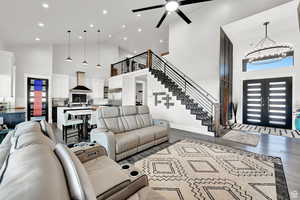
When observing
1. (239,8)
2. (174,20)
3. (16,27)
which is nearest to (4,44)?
(16,27)

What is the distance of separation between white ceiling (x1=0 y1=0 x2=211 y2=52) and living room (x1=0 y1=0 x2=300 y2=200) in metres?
0.05

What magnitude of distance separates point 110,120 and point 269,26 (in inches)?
273

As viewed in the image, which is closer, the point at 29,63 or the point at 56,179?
the point at 56,179

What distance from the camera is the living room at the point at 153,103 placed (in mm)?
1277

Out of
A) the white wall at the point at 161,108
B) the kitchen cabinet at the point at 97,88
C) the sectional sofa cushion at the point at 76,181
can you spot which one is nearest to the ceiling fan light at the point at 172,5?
the white wall at the point at 161,108

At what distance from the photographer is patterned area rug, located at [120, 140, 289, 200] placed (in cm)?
186

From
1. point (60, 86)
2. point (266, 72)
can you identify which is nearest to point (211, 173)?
point (266, 72)

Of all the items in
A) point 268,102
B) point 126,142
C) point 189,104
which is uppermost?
point 268,102

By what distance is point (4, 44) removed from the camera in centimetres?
582

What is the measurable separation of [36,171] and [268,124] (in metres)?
8.28

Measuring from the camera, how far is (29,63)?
21.5ft

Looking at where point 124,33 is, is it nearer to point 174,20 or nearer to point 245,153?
point 174,20

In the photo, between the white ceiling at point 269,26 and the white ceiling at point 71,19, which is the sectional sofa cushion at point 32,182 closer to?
the white ceiling at point 71,19

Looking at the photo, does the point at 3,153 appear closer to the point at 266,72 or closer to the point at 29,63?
the point at 29,63
